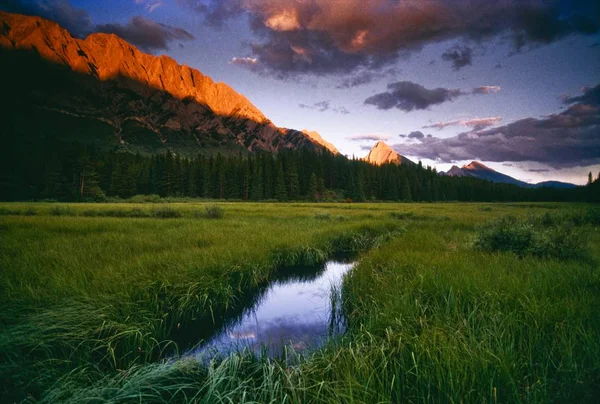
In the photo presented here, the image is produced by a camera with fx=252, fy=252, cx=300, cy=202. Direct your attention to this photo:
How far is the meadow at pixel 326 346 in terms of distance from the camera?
2.92 meters

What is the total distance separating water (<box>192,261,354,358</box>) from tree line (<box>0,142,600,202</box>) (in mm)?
69230

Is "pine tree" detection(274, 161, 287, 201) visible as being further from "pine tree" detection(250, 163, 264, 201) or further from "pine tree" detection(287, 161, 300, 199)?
"pine tree" detection(250, 163, 264, 201)

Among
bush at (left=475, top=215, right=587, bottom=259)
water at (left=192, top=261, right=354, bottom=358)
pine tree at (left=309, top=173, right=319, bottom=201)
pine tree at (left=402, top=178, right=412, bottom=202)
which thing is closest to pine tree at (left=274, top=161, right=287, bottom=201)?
pine tree at (left=309, top=173, right=319, bottom=201)

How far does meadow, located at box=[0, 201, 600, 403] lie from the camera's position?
2.92 metres

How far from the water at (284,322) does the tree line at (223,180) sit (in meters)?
69.2

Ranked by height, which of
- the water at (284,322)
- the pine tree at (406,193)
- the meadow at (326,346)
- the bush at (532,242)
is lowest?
the water at (284,322)

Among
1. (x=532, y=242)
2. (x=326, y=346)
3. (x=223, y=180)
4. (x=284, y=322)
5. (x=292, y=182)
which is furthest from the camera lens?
(x=292, y=182)

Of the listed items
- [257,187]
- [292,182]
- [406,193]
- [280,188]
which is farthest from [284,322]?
[406,193]

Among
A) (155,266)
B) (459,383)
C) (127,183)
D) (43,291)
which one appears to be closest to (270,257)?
(155,266)

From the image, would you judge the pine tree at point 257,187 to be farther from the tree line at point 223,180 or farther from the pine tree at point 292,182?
the pine tree at point 292,182

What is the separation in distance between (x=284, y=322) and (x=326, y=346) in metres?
3.06

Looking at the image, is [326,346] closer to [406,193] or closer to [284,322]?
[284,322]

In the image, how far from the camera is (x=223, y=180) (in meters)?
82.8

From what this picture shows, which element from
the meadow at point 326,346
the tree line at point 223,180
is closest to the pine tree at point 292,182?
the tree line at point 223,180
